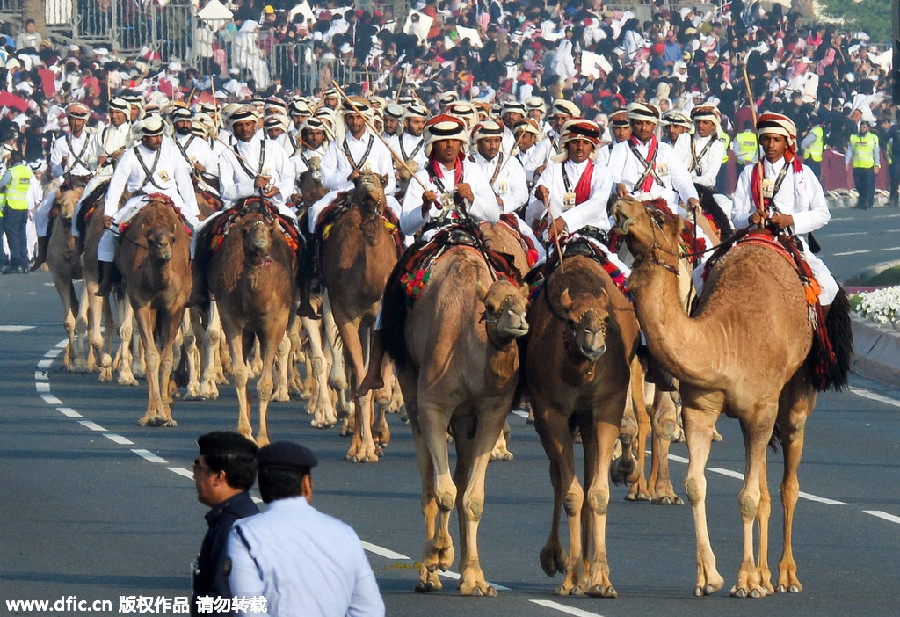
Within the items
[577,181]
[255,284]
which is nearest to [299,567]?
[577,181]

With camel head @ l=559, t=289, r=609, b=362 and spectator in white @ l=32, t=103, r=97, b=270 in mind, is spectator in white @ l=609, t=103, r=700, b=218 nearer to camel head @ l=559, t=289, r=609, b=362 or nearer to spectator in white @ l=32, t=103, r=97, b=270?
camel head @ l=559, t=289, r=609, b=362

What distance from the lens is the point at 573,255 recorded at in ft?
42.4

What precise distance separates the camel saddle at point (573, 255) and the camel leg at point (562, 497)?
2.78ft

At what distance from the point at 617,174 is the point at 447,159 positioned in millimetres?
3738

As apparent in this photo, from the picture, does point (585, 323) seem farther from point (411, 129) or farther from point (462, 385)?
point (411, 129)

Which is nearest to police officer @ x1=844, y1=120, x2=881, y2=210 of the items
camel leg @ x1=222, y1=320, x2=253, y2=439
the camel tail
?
camel leg @ x1=222, y1=320, x2=253, y2=439

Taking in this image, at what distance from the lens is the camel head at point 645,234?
452 inches

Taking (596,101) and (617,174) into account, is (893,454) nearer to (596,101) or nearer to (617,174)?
(617,174)

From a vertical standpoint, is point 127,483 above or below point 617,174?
below

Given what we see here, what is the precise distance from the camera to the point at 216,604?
284 inches

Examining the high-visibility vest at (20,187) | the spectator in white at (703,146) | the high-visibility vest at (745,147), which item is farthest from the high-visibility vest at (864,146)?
the spectator in white at (703,146)

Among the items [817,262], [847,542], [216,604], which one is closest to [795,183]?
[817,262]

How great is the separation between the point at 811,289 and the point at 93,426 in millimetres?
8963

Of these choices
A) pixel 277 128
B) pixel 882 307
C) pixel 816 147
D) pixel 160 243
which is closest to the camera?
pixel 160 243
